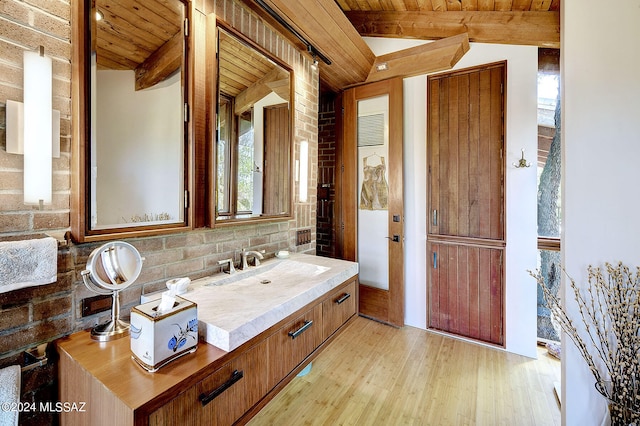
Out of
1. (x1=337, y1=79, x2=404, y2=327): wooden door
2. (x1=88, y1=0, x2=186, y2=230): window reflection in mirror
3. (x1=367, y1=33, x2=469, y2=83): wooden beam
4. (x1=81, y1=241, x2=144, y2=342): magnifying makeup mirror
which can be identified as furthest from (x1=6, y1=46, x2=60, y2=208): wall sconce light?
(x1=367, y1=33, x2=469, y2=83): wooden beam

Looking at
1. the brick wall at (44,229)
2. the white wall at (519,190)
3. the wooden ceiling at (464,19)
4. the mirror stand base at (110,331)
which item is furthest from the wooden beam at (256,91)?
the white wall at (519,190)

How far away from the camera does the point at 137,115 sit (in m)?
1.16

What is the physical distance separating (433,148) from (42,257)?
9.41 ft

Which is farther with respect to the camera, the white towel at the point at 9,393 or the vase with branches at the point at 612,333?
the vase with branches at the point at 612,333

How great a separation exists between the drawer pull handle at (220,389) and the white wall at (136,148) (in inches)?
29.7

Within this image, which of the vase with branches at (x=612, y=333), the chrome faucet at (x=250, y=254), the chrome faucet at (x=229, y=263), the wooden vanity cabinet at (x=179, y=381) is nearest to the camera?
the wooden vanity cabinet at (x=179, y=381)

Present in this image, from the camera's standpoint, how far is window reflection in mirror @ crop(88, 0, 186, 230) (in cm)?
A: 103

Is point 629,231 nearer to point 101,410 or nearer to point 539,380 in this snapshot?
point 539,380

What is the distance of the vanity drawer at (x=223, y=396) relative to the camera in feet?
2.43

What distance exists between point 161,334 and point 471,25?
3.16m

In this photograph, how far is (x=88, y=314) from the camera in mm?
1026

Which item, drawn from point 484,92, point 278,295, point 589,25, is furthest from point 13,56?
point 484,92

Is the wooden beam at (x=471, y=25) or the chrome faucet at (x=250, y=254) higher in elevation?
the wooden beam at (x=471, y=25)

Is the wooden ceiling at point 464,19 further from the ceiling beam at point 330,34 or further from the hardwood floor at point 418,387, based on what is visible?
the hardwood floor at point 418,387
